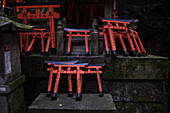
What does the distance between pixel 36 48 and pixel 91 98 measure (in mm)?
4130

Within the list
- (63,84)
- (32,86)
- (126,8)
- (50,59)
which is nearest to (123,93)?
(63,84)

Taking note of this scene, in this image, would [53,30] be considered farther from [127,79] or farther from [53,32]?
[127,79]

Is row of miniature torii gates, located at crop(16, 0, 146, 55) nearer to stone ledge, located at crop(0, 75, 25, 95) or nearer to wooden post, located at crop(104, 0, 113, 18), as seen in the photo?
wooden post, located at crop(104, 0, 113, 18)

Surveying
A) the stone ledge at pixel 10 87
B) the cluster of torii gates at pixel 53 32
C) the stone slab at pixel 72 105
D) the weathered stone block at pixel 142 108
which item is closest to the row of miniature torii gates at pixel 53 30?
the cluster of torii gates at pixel 53 32

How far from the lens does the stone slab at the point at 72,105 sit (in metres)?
3.97

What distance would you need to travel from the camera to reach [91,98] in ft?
15.2

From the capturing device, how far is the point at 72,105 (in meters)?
4.13

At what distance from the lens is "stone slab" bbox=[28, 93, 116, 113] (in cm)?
397

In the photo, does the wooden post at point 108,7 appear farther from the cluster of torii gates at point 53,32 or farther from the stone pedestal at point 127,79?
the stone pedestal at point 127,79

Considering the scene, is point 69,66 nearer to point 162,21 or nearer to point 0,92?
point 0,92

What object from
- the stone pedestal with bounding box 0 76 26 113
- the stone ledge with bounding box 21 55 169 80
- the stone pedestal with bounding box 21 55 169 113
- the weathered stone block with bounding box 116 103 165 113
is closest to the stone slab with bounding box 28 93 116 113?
the stone pedestal with bounding box 0 76 26 113

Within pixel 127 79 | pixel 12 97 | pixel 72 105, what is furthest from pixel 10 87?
pixel 127 79

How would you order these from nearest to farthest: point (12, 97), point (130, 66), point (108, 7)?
point (12, 97), point (130, 66), point (108, 7)

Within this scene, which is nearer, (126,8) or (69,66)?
(69,66)
